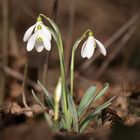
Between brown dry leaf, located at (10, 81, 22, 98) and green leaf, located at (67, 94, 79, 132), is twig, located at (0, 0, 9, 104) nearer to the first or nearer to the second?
brown dry leaf, located at (10, 81, 22, 98)

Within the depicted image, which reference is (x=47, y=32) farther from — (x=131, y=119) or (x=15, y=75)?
(x=15, y=75)

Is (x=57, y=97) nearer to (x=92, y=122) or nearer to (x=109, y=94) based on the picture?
(x=92, y=122)

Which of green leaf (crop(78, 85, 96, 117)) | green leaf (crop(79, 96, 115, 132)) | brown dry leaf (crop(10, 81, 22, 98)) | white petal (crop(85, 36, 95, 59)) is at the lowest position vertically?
brown dry leaf (crop(10, 81, 22, 98))

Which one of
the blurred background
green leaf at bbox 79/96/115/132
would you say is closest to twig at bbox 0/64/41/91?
the blurred background

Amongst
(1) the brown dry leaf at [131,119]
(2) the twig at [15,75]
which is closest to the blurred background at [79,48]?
(2) the twig at [15,75]

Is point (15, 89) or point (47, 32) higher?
point (47, 32)

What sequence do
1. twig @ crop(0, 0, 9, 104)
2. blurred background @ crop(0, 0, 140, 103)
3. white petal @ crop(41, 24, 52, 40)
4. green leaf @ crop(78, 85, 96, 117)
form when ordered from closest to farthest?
white petal @ crop(41, 24, 52, 40) < green leaf @ crop(78, 85, 96, 117) < twig @ crop(0, 0, 9, 104) < blurred background @ crop(0, 0, 140, 103)

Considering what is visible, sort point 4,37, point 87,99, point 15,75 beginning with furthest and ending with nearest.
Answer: point 15,75 → point 4,37 → point 87,99

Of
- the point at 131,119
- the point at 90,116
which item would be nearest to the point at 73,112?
the point at 90,116

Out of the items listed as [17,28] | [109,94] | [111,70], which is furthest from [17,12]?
[109,94]
